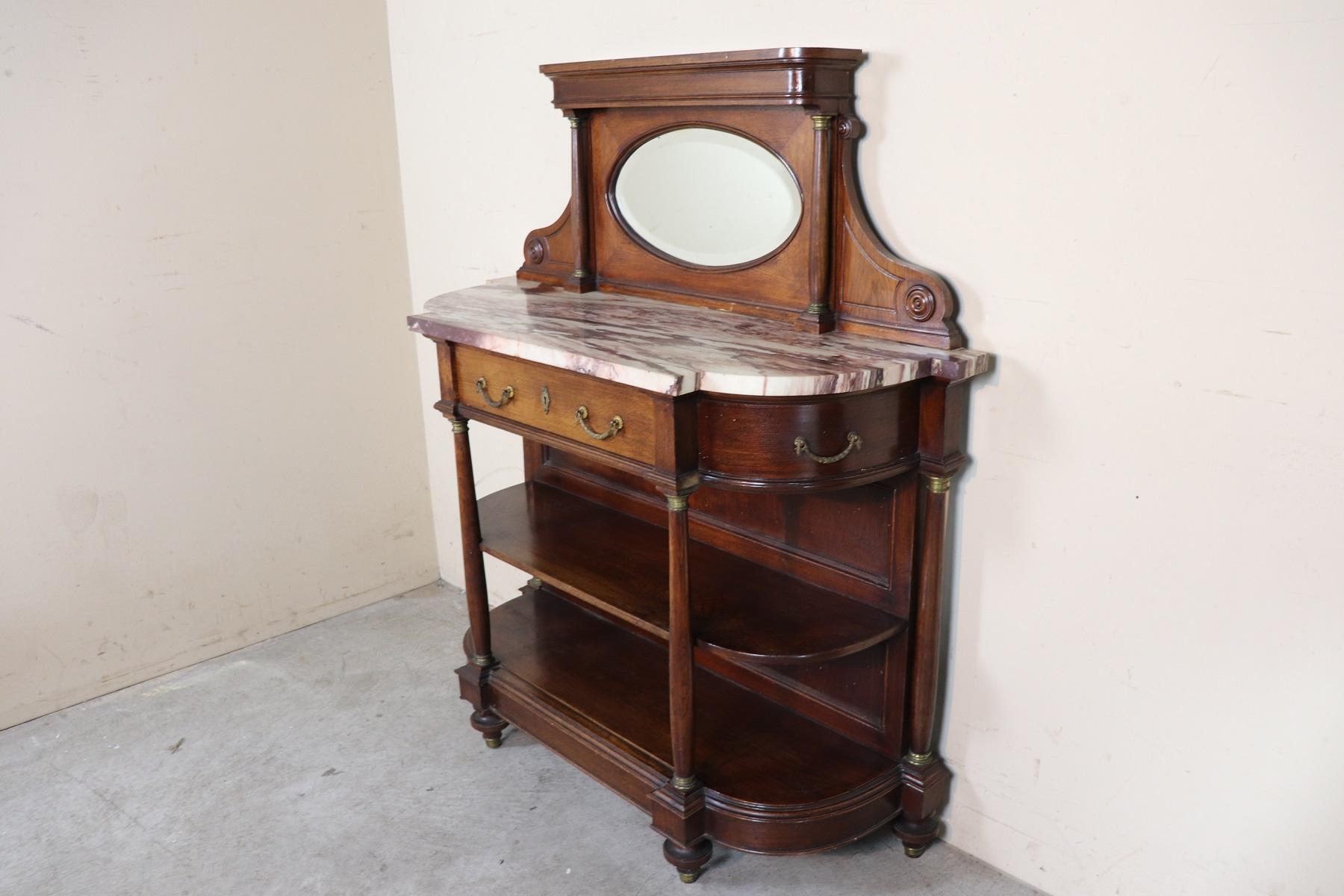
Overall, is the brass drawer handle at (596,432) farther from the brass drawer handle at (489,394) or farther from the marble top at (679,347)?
the brass drawer handle at (489,394)

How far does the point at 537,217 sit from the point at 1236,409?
6.01 feet

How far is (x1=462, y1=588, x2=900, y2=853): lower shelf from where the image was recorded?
6.89ft

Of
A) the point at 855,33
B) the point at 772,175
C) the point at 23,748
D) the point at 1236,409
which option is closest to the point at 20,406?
the point at 23,748

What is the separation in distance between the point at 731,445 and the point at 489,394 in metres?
0.71

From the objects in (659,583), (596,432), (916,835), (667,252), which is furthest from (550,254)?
(916,835)

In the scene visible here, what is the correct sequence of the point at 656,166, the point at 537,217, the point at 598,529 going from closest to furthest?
the point at 656,166 < the point at 598,529 < the point at 537,217

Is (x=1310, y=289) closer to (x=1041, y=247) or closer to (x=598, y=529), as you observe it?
(x=1041, y=247)

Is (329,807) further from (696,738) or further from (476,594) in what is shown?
A: (696,738)

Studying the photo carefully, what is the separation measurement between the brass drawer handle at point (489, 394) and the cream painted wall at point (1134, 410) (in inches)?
33.6

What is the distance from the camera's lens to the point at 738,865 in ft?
7.41

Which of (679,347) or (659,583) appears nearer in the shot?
(679,347)

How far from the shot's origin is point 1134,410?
180cm

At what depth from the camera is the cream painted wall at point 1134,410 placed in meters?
1.61

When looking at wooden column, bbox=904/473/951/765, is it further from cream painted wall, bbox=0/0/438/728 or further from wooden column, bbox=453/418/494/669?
cream painted wall, bbox=0/0/438/728
